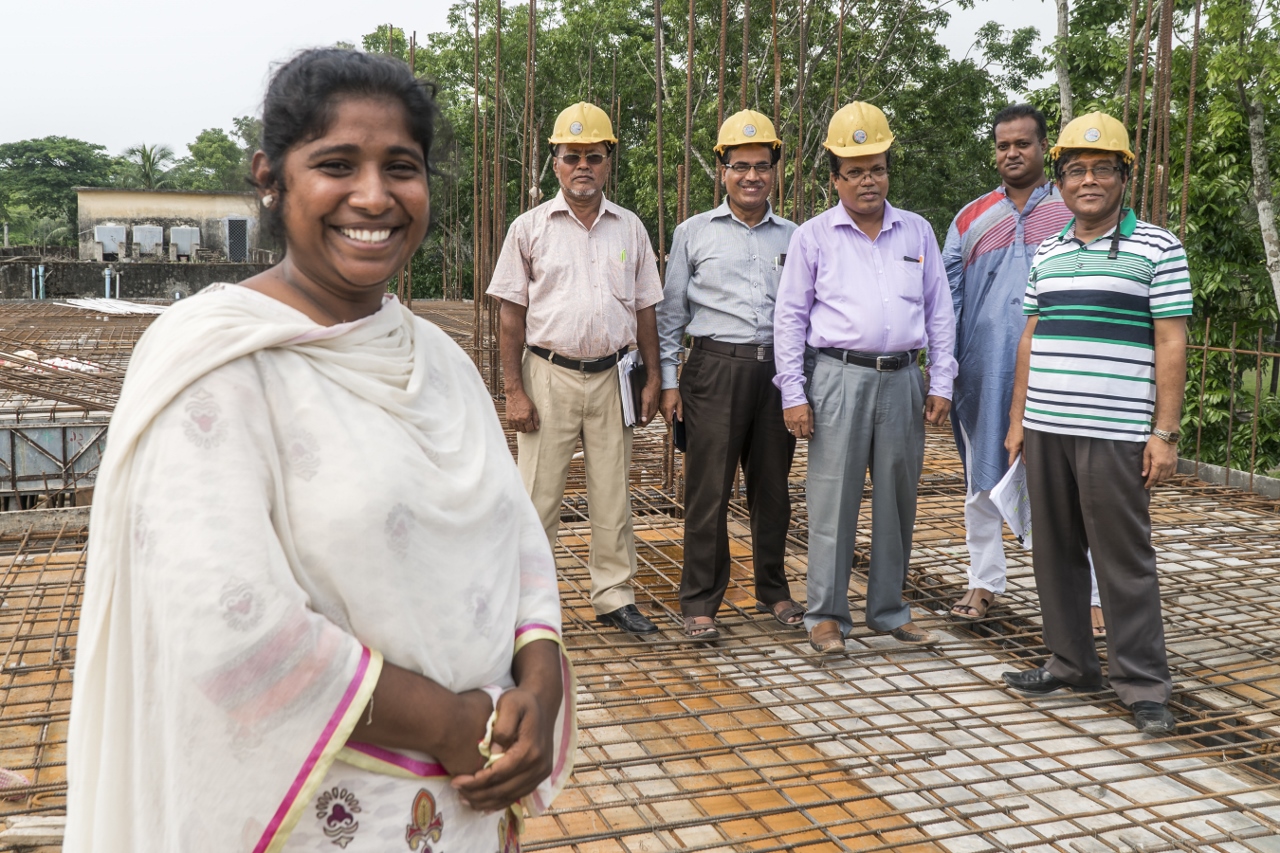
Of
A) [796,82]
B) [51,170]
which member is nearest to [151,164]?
[51,170]

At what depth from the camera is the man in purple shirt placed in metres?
3.38

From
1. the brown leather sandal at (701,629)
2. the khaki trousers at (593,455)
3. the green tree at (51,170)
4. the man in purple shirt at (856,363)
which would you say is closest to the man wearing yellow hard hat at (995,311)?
the man in purple shirt at (856,363)

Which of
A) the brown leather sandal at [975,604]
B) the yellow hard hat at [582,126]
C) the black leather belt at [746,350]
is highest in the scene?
the yellow hard hat at [582,126]

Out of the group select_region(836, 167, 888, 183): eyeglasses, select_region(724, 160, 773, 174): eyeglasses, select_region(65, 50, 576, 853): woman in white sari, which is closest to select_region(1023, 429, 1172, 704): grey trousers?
select_region(836, 167, 888, 183): eyeglasses

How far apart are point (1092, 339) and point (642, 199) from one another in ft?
48.6

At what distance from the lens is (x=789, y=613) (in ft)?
12.3

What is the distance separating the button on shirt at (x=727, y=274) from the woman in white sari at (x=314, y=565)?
7.74 ft

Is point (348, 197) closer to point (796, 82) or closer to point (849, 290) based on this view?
point (849, 290)

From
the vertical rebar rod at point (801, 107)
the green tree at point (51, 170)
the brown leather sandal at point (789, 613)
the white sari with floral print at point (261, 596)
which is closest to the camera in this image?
the white sari with floral print at point (261, 596)

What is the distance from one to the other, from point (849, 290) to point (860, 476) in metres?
0.60

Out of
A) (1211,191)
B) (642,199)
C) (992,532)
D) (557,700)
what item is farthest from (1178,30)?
(557,700)

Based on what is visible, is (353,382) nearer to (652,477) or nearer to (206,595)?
(206,595)

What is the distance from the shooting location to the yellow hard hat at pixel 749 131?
3.53 meters

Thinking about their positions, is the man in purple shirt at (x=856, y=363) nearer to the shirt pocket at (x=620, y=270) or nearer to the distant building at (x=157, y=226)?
the shirt pocket at (x=620, y=270)
